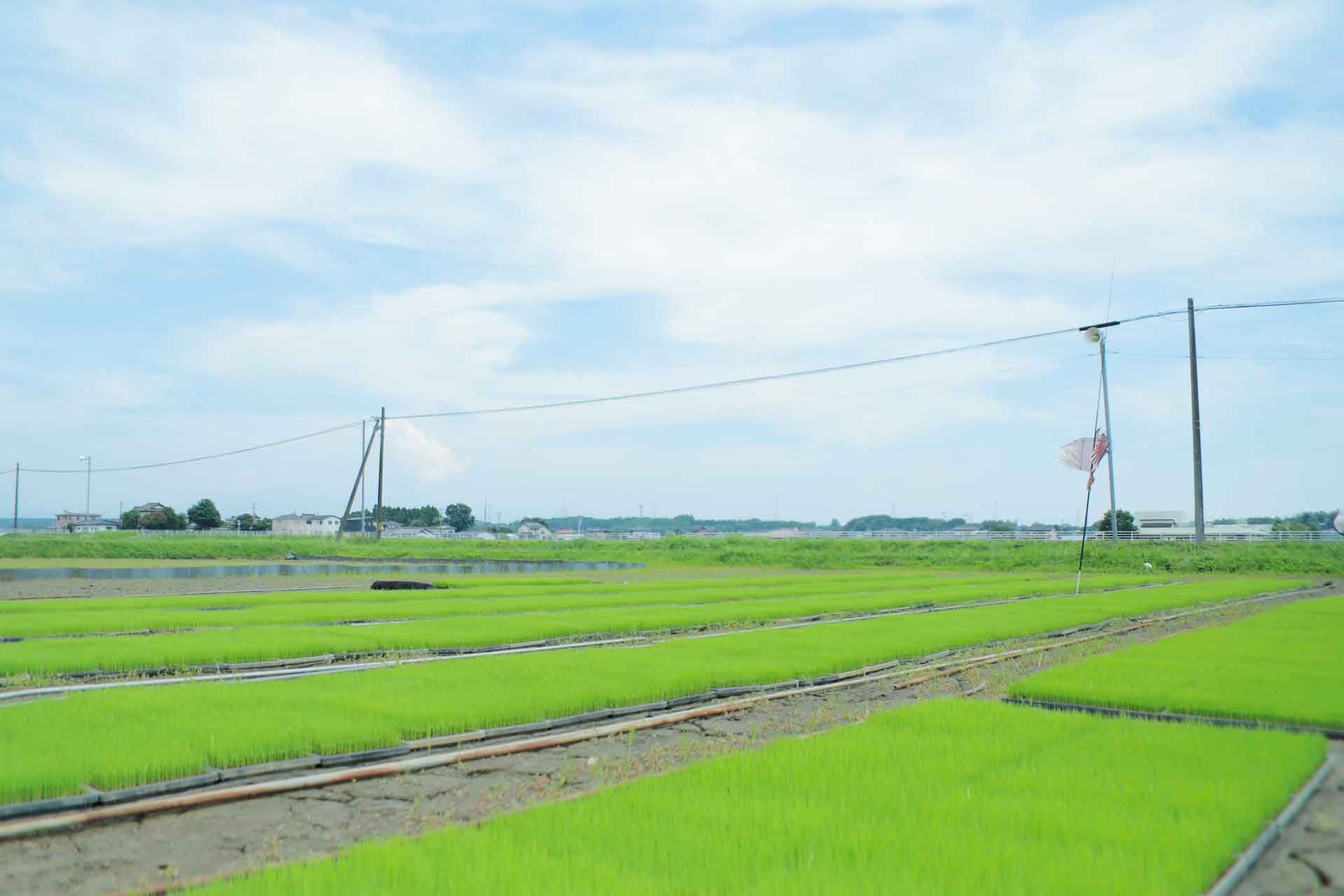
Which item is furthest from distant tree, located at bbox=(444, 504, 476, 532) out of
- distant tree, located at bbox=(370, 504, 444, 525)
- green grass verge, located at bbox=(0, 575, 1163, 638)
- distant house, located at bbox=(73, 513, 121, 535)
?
green grass verge, located at bbox=(0, 575, 1163, 638)

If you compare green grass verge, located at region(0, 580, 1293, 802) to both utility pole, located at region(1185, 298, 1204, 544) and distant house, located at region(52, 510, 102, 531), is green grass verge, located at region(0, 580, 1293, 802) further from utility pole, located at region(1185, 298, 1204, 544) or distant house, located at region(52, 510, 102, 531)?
distant house, located at region(52, 510, 102, 531)

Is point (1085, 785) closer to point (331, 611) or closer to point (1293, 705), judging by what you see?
point (1293, 705)

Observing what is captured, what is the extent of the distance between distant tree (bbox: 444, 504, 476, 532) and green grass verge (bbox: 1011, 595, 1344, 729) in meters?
123

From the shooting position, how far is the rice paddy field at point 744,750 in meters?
4.45

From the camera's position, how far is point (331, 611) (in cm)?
1777

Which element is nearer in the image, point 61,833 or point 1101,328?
point 61,833

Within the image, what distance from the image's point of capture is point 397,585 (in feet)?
86.5

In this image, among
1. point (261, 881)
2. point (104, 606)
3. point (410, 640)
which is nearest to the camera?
point (261, 881)

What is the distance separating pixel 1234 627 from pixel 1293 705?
8.11m

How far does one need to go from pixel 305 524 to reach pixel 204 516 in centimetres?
1397

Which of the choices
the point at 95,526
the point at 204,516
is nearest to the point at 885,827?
the point at 204,516

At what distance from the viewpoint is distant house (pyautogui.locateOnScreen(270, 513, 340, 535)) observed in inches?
4557

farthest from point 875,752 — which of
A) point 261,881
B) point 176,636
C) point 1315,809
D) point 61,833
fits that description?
point 176,636

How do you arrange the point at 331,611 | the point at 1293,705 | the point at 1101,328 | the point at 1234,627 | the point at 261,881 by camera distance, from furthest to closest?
the point at 1101,328, the point at 331,611, the point at 1234,627, the point at 1293,705, the point at 261,881
